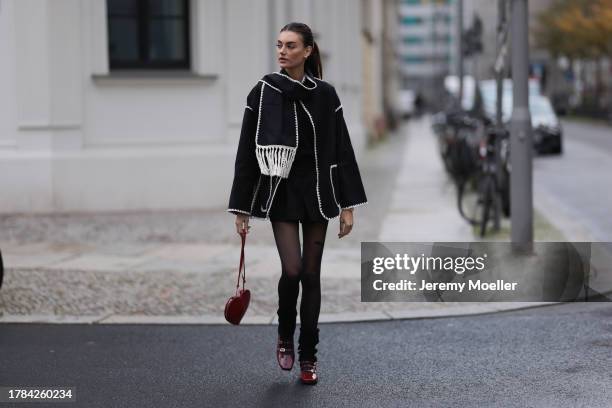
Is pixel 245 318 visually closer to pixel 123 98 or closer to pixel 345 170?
pixel 345 170

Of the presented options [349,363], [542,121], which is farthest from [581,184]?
[349,363]

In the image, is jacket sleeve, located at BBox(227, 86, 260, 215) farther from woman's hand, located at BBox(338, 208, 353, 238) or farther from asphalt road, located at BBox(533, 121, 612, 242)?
asphalt road, located at BBox(533, 121, 612, 242)

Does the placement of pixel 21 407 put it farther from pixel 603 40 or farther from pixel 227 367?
pixel 603 40

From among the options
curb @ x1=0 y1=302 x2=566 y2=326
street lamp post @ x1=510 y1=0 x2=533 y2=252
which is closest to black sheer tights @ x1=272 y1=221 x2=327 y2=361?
curb @ x1=0 y1=302 x2=566 y2=326

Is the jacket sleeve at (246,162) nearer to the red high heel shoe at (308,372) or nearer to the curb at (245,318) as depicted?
the red high heel shoe at (308,372)

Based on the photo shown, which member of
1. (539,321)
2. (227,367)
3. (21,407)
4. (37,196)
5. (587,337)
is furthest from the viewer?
(37,196)

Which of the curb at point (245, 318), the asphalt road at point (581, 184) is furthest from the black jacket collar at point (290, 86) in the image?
the asphalt road at point (581, 184)

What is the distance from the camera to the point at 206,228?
40.3 ft

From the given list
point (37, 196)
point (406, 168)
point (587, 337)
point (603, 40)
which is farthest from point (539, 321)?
point (603, 40)

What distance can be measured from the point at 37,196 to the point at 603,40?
47.3 metres

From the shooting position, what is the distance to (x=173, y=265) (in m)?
9.78

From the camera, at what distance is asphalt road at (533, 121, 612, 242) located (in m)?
13.1

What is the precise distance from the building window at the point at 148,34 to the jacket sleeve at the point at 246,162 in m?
8.83

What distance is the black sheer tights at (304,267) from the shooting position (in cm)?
554
